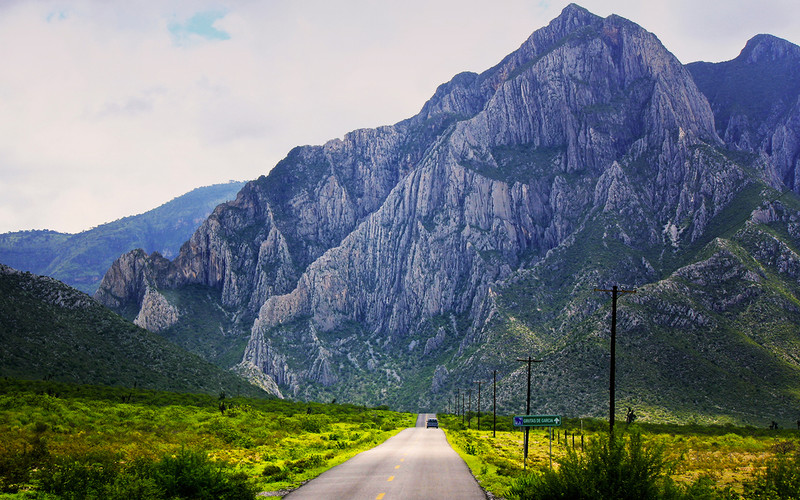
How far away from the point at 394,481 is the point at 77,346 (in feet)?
300

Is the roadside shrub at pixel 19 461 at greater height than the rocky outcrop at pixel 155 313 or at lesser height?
lesser

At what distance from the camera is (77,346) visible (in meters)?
95.1

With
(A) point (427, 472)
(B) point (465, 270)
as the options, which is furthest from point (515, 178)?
(A) point (427, 472)

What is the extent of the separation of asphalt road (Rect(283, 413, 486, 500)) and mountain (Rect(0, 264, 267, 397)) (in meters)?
70.8

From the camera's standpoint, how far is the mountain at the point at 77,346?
86.5 m

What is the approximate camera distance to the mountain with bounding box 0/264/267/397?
284 feet

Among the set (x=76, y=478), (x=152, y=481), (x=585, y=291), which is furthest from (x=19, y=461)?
(x=585, y=291)

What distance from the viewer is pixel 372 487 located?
20.6m

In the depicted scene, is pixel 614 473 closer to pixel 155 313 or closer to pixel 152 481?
pixel 152 481

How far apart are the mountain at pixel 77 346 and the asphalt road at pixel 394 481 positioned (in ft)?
232

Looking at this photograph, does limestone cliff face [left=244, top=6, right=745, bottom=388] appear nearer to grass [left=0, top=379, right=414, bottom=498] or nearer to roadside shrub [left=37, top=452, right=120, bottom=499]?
grass [left=0, top=379, right=414, bottom=498]

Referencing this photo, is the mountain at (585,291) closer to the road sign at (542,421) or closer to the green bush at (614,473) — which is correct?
the road sign at (542,421)

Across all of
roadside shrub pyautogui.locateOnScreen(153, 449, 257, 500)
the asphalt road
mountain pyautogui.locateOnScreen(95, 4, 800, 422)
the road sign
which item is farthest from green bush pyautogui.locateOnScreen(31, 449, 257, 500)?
mountain pyautogui.locateOnScreen(95, 4, 800, 422)

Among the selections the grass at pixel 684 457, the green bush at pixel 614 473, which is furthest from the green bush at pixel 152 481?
the green bush at pixel 614 473
